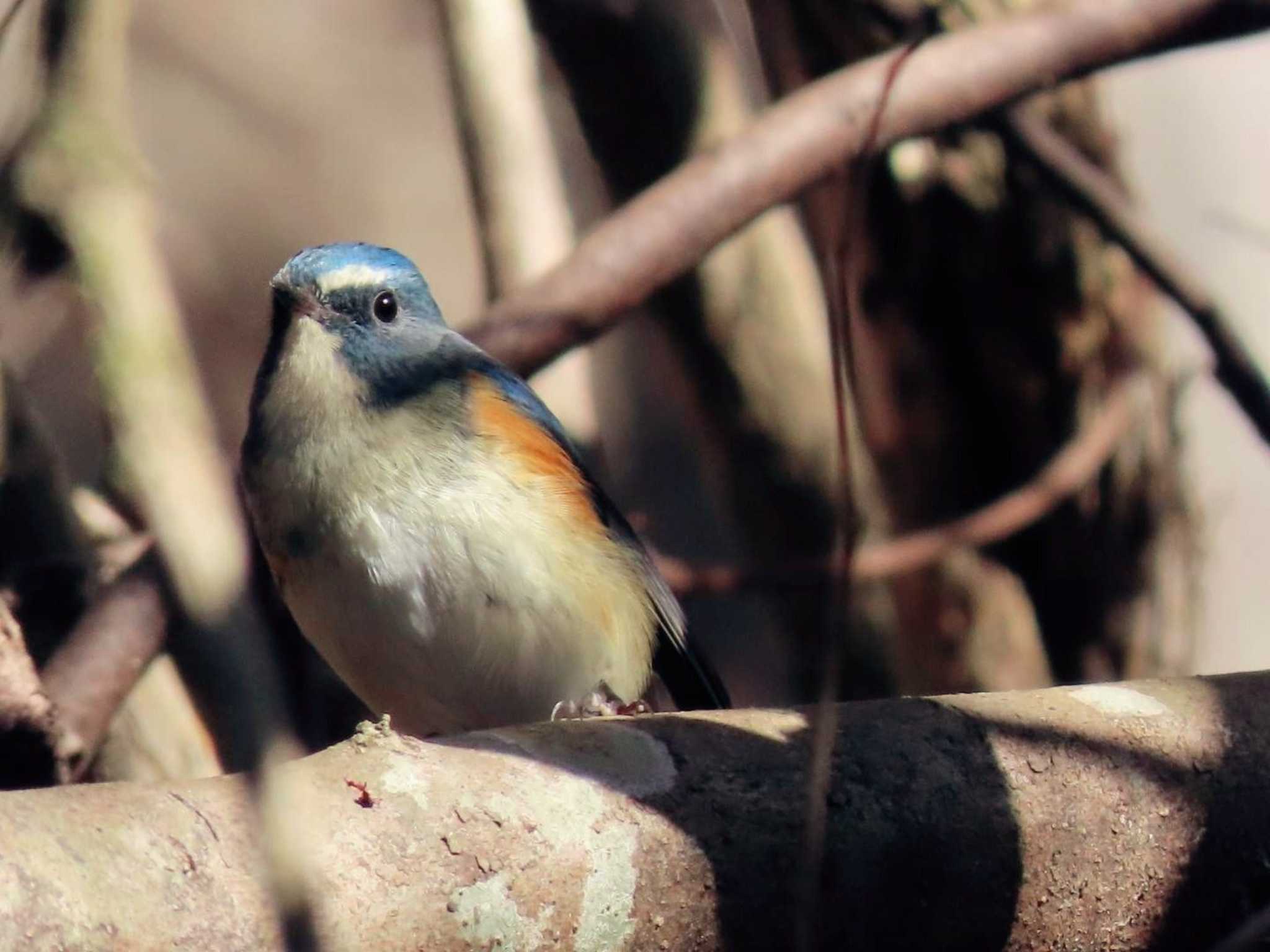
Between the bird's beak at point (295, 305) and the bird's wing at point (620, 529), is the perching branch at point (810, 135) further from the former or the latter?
the bird's beak at point (295, 305)

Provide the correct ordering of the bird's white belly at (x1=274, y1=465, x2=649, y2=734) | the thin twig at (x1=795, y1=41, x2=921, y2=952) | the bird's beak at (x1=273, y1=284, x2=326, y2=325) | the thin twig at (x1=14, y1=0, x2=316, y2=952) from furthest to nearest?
the bird's beak at (x1=273, y1=284, x2=326, y2=325) → the bird's white belly at (x1=274, y1=465, x2=649, y2=734) → the thin twig at (x1=795, y1=41, x2=921, y2=952) → the thin twig at (x1=14, y1=0, x2=316, y2=952)

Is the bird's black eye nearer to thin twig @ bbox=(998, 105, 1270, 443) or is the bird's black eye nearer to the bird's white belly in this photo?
the bird's white belly

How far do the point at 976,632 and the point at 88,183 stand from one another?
3.37 meters

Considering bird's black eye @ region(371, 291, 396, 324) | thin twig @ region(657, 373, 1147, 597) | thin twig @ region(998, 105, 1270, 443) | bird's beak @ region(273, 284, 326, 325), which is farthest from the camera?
thin twig @ region(657, 373, 1147, 597)

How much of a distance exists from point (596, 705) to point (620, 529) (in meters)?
0.46

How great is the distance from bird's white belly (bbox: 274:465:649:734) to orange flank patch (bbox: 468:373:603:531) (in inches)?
3.5

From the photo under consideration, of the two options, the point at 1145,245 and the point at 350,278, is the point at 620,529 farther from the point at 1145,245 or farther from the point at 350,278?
the point at 1145,245


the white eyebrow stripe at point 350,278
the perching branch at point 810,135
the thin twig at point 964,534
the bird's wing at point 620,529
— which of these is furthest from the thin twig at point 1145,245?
the white eyebrow stripe at point 350,278

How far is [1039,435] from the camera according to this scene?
5.27 m

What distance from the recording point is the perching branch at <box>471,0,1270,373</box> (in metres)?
3.75

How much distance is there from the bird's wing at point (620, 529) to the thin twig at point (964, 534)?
59 cm

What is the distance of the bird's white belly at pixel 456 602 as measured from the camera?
324cm

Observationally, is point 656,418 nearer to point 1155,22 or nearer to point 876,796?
point 1155,22

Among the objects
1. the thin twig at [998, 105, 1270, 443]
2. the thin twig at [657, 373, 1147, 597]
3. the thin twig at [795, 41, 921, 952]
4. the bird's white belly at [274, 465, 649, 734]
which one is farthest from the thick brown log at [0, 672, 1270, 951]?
the thin twig at [657, 373, 1147, 597]
